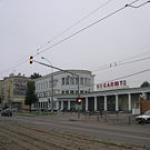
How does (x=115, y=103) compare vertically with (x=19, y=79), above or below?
below

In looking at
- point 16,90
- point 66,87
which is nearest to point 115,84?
point 66,87

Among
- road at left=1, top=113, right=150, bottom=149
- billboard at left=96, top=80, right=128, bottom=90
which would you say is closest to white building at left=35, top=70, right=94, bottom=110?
billboard at left=96, top=80, right=128, bottom=90

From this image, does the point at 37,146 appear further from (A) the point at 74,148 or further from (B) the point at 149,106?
(B) the point at 149,106

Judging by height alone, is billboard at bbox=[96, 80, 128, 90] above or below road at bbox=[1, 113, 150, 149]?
above

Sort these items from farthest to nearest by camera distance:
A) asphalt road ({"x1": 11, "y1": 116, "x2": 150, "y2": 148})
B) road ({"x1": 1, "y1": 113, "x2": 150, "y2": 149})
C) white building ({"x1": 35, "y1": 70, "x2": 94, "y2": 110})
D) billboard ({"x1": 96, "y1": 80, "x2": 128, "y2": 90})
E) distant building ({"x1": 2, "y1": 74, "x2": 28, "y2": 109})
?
distant building ({"x1": 2, "y1": 74, "x2": 28, "y2": 109}) < white building ({"x1": 35, "y1": 70, "x2": 94, "y2": 110}) < billboard ({"x1": 96, "y1": 80, "x2": 128, "y2": 90}) < asphalt road ({"x1": 11, "y1": 116, "x2": 150, "y2": 148}) < road ({"x1": 1, "y1": 113, "x2": 150, "y2": 149})

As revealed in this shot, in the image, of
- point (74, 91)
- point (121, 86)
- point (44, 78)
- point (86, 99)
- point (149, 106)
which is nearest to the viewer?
point (149, 106)

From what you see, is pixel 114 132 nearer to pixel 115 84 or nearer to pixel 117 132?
pixel 117 132

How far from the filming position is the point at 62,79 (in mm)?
130250

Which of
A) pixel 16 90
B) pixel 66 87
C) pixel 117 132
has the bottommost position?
pixel 117 132

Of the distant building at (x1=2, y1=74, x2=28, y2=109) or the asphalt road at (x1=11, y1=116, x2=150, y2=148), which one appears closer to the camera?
the asphalt road at (x1=11, y1=116, x2=150, y2=148)

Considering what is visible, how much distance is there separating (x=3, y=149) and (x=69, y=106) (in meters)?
107

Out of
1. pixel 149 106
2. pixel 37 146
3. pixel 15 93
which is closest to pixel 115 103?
pixel 149 106

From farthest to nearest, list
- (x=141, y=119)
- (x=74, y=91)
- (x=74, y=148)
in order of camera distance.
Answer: (x=74, y=91), (x=141, y=119), (x=74, y=148)

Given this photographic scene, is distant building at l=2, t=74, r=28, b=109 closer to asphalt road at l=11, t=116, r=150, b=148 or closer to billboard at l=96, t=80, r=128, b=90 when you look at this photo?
billboard at l=96, t=80, r=128, b=90
